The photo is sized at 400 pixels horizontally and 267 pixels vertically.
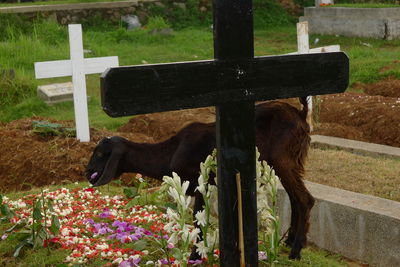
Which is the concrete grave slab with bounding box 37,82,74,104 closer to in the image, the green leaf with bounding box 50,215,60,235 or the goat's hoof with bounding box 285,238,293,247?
the green leaf with bounding box 50,215,60,235

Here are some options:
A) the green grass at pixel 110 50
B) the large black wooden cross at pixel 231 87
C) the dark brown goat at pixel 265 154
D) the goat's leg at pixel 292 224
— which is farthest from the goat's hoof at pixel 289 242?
the green grass at pixel 110 50

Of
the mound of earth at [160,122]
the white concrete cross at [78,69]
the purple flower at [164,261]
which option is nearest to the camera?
the purple flower at [164,261]

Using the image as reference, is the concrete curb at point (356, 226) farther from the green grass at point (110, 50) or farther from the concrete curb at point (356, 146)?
the green grass at point (110, 50)

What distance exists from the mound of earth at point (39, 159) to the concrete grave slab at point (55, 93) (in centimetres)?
277

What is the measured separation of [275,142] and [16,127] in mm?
5265

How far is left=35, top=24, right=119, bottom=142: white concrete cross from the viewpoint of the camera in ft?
27.2

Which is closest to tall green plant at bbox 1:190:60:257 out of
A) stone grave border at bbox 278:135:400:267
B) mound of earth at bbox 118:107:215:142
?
stone grave border at bbox 278:135:400:267

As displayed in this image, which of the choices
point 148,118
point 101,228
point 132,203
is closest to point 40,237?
point 101,228

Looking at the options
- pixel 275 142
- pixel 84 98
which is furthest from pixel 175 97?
pixel 84 98

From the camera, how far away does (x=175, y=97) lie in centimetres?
362

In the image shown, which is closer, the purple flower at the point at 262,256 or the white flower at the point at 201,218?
the white flower at the point at 201,218

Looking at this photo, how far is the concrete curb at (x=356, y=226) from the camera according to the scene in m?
5.61

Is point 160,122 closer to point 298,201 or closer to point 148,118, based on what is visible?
point 148,118

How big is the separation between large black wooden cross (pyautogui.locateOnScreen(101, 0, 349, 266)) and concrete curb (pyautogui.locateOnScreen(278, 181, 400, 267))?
1.90 meters
